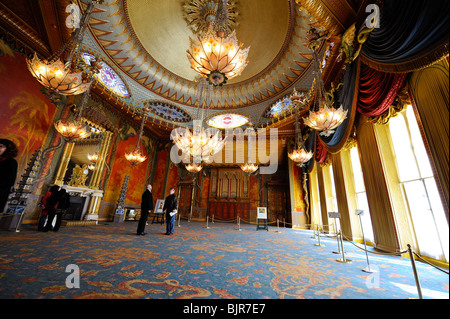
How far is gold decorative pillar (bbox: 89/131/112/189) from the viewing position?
804cm

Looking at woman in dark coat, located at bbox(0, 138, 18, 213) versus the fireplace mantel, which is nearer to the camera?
woman in dark coat, located at bbox(0, 138, 18, 213)

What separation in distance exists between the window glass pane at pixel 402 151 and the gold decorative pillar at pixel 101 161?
10.9 meters

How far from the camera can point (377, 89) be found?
131 inches

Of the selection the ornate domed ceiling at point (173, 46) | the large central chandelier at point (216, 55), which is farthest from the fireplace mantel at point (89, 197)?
the large central chandelier at point (216, 55)

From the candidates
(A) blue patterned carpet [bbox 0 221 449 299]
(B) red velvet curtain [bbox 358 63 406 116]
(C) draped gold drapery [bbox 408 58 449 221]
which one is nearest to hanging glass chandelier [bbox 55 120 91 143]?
(A) blue patterned carpet [bbox 0 221 449 299]

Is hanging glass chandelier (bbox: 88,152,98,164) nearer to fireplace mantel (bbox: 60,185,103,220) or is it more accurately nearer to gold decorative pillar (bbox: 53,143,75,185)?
gold decorative pillar (bbox: 53,143,75,185)

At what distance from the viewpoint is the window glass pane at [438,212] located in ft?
8.78

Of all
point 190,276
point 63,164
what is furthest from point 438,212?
point 63,164

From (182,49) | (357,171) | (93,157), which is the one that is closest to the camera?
(357,171)

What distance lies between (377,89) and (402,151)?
4.91 feet

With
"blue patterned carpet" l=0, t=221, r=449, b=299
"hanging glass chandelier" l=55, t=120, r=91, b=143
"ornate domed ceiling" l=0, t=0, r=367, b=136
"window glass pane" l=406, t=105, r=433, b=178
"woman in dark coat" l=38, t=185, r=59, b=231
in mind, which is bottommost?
"blue patterned carpet" l=0, t=221, r=449, b=299

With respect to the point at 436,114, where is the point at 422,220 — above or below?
below

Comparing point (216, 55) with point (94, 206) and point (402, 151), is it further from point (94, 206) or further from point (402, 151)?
point (94, 206)

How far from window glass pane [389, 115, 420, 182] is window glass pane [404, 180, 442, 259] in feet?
0.63
